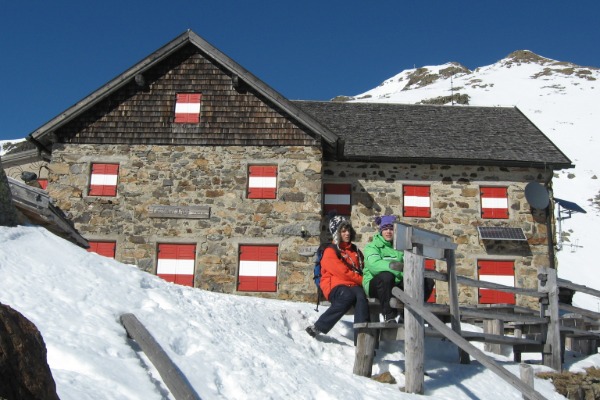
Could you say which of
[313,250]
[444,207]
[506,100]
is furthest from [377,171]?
[506,100]

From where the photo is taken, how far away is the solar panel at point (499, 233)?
53.7 feet

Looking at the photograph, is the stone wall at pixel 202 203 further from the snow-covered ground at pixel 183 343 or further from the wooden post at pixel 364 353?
the wooden post at pixel 364 353

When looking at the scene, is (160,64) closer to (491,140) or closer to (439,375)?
(491,140)

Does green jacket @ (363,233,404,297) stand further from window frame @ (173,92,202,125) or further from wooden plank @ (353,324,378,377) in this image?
window frame @ (173,92,202,125)

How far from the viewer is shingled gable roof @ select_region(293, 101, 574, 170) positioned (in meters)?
17.1

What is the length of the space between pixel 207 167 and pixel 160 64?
3081mm

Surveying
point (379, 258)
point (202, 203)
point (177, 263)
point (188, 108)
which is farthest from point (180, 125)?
point (379, 258)

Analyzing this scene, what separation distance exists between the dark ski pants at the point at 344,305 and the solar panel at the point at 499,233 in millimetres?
9304

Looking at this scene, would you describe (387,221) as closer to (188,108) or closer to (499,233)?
(499,233)

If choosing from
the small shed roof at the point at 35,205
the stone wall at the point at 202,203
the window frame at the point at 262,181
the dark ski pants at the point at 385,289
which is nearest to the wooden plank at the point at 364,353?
the dark ski pants at the point at 385,289

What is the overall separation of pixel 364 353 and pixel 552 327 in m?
3.53

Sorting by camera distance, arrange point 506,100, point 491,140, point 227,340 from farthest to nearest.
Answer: point 506,100
point 491,140
point 227,340

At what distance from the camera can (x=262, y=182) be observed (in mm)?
15727

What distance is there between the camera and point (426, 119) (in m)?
20.3
